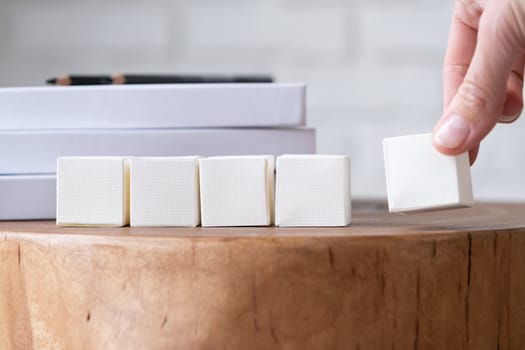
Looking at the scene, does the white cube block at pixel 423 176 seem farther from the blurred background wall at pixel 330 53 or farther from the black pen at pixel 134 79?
the blurred background wall at pixel 330 53

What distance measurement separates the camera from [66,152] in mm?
781

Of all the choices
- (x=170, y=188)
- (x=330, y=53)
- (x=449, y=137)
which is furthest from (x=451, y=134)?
(x=330, y=53)

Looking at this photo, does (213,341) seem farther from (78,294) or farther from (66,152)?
(66,152)

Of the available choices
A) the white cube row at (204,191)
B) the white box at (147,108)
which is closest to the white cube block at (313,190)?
the white cube row at (204,191)

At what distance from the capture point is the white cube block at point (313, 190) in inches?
25.2

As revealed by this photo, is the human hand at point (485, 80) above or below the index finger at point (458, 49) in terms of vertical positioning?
below

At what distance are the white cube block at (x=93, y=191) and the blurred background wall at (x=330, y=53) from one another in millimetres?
1037

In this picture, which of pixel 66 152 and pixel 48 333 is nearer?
pixel 48 333

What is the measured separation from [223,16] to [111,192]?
107 centimetres

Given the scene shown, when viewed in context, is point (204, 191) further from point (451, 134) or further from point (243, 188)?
point (451, 134)

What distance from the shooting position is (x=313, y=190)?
2.11 ft

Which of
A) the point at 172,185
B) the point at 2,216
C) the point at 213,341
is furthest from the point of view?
the point at 2,216

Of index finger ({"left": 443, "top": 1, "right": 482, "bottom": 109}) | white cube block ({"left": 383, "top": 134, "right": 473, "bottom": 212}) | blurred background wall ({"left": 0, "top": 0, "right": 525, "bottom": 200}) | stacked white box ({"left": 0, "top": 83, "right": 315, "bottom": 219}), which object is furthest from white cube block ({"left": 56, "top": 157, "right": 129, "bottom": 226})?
blurred background wall ({"left": 0, "top": 0, "right": 525, "bottom": 200})

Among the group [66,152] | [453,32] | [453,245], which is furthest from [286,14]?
[453,245]
